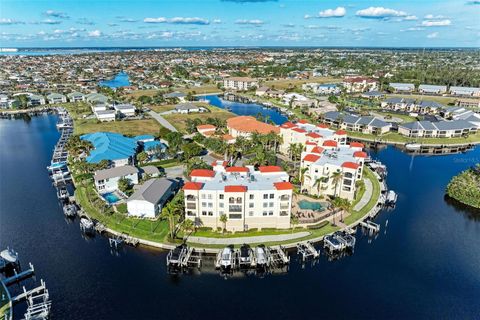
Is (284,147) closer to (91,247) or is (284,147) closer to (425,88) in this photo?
(91,247)

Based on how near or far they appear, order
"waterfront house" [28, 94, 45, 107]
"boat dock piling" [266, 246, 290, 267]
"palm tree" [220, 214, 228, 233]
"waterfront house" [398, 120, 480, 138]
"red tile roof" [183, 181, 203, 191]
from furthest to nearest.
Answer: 1. "waterfront house" [28, 94, 45, 107]
2. "waterfront house" [398, 120, 480, 138]
3. "red tile roof" [183, 181, 203, 191]
4. "palm tree" [220, 214, 228, 233]
5. "boat dock piling" [266, 246, 290, 267]

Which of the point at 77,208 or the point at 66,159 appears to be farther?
the point at 66,159

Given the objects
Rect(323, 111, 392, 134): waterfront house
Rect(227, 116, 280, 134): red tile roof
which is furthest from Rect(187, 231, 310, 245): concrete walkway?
Rect(323, 111, 392, 134): waterfront house

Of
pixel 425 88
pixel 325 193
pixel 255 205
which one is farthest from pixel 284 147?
pixel 425 88

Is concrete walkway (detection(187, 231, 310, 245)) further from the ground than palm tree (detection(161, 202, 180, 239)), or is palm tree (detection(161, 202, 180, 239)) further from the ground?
palm tree (detection(161, 202, 180, 239))

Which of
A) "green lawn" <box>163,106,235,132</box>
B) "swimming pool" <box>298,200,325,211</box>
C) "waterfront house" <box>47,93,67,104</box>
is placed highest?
"waterfront house" <box>47,93,67,104</box>

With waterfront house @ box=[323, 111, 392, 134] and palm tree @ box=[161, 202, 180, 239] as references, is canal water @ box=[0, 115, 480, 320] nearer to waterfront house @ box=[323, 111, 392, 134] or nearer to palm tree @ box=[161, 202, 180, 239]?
palm tree @ box=[161, 202, 180, 239]
